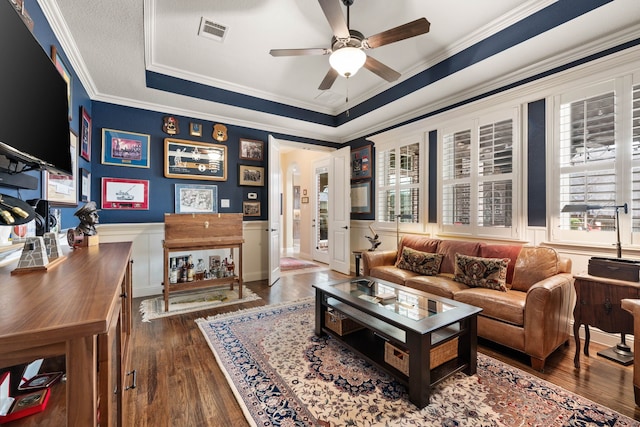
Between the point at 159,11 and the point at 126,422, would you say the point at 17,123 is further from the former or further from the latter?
the point at 159,11

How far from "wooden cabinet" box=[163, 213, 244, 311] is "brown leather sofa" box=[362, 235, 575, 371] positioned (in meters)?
2.04

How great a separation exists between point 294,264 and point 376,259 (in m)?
2.65

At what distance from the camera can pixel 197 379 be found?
1.98 meters

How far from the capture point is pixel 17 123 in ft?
3.57

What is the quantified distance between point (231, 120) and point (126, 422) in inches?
152

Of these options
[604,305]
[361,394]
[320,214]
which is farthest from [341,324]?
[320,214]

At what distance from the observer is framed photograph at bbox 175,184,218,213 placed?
4.05 metres

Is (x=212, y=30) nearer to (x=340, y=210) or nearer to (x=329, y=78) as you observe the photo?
(x=329, y=78)

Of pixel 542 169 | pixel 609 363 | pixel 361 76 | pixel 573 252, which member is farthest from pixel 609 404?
pixel 361 76

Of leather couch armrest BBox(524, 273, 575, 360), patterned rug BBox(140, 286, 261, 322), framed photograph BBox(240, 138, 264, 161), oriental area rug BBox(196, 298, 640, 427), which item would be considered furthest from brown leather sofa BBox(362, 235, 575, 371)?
framed photograph BBox(240, 138, 264, 161)

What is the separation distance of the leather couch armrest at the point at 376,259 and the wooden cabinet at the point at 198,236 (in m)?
1.67

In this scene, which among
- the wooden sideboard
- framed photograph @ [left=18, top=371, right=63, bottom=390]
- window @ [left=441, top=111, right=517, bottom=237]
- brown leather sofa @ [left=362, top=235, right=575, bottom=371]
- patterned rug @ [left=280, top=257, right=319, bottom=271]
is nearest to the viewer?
the wooden sideboard

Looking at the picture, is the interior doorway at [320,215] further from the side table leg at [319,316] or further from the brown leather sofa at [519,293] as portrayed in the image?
the side table leg at [319,316]

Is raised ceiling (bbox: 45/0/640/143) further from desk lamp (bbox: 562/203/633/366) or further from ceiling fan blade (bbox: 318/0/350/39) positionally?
desk lamp (bbox: 562/203/633/366)
